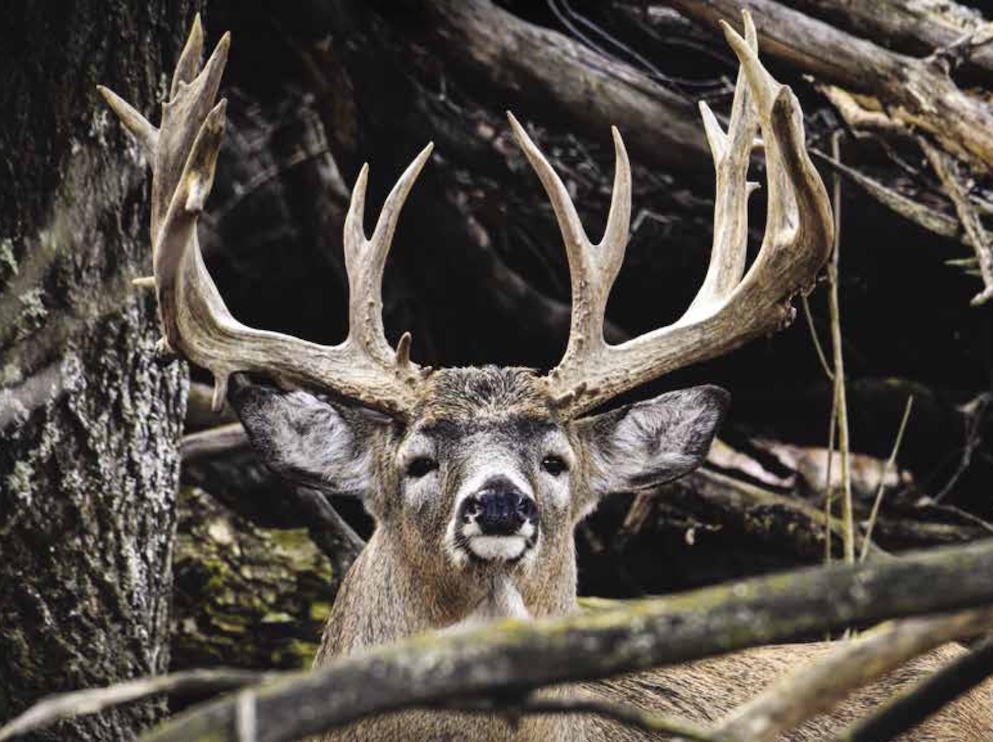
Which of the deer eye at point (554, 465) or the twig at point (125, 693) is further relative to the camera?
the deer eye at point (554, 465)

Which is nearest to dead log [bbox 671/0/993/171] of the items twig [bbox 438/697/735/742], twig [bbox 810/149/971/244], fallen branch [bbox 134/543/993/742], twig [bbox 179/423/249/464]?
twig [bbox 810/149/971/244]

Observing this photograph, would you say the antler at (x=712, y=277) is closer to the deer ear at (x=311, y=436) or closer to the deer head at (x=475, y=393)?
the deer head at (x=475, y=393)

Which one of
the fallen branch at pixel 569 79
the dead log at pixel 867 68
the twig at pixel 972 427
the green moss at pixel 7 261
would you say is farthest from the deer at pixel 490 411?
the twig at pixel 972 427

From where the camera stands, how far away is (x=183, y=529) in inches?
268

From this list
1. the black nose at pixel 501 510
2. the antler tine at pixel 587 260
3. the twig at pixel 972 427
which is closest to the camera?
the black nose at pixel 501 510

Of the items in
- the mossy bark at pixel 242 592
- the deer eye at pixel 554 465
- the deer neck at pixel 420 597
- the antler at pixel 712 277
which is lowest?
the mossy bark at pixel 242 592

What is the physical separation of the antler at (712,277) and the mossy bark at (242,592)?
93.3 inches

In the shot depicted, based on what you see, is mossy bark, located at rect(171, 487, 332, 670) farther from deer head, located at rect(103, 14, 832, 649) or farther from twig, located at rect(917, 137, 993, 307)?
twig, located at rect(917, 137, 993, 307)

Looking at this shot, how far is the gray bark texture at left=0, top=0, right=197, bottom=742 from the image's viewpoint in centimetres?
475

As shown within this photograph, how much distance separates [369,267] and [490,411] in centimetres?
60

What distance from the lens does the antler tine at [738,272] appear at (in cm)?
429

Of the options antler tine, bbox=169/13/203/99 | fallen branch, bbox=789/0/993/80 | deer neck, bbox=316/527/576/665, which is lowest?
deer neck, bbox=316/527/576/665

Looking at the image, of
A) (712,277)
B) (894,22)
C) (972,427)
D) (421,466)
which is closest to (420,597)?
(421,466)

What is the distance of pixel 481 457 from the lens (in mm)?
4293
